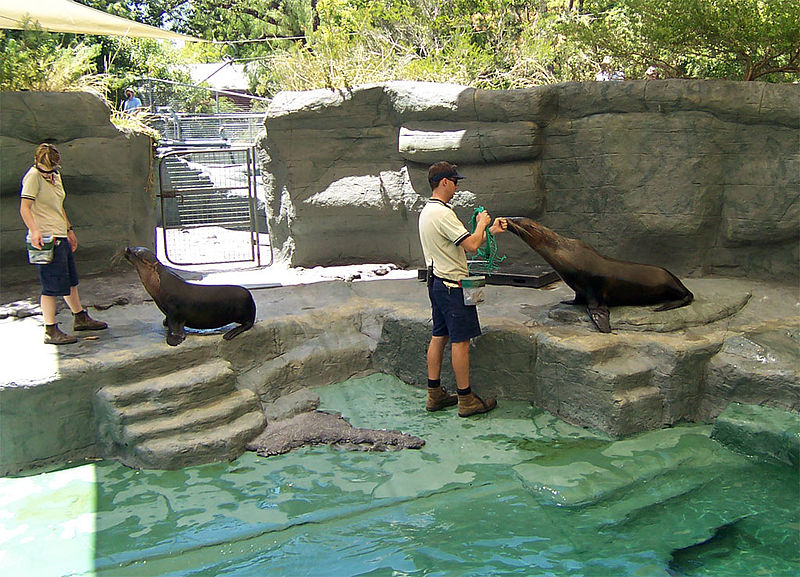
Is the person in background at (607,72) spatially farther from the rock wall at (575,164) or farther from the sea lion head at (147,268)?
the sea lion head at (147,268)

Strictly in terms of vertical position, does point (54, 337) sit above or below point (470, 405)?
above

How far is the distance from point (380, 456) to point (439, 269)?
1420 mm

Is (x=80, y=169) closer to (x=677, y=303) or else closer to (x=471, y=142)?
(x=471, y=142)

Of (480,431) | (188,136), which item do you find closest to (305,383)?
(480,431)

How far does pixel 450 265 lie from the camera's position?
5.38 meters

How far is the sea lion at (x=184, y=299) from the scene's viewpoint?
591 cm

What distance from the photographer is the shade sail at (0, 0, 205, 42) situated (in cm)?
972

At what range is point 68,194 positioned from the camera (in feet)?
25.8

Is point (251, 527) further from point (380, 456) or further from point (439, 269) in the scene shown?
point (439, 269)

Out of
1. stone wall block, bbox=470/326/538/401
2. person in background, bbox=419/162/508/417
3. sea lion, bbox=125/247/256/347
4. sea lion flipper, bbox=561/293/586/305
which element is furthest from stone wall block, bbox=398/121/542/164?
sea lion, bbox=125/247/256/347

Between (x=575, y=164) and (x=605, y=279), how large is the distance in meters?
1.84

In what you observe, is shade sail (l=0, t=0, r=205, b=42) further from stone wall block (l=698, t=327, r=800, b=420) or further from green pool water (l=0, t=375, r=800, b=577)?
stone wall block (l=698, t=327, r=800, b=420)

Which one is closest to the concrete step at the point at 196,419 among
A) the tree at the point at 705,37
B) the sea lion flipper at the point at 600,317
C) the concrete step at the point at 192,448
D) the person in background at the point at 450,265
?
the concrete step at the point at 192,448

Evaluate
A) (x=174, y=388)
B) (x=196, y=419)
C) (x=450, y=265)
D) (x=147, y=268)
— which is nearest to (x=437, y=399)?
(x=450, y=265)
